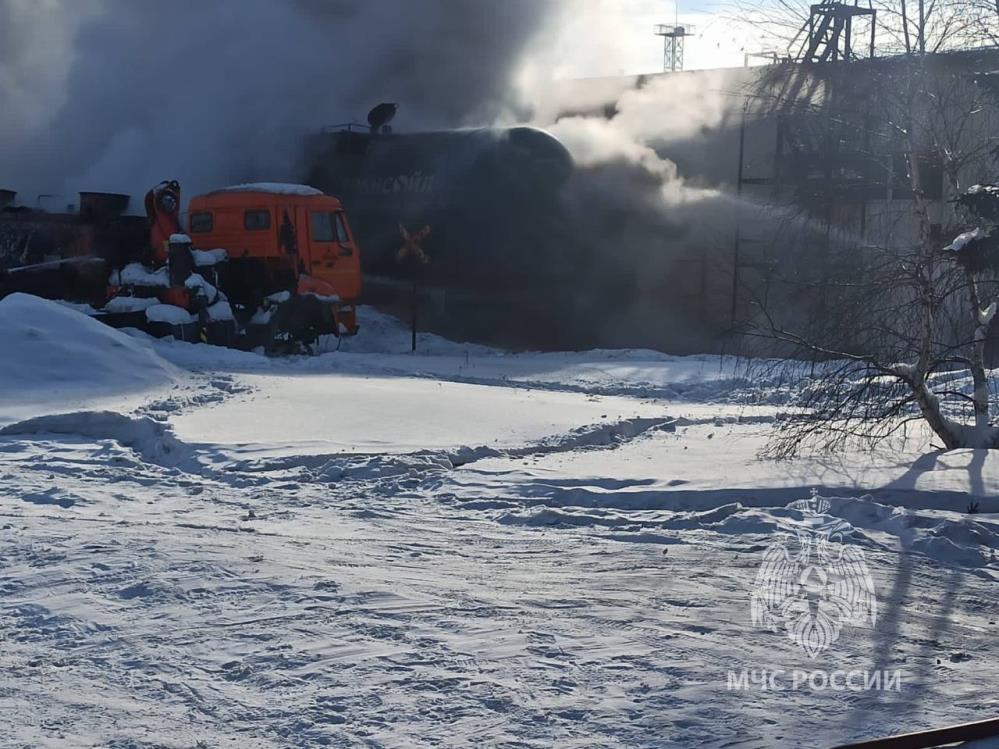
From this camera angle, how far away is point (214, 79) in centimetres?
2912

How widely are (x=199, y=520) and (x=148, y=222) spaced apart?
53.8 ft

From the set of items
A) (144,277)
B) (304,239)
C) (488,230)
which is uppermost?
(488,230)

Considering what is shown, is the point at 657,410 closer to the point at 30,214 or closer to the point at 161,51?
the point at 30,214

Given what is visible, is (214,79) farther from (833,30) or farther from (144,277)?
(833,30)

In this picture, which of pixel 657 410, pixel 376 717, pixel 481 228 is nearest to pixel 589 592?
pixel 376 717

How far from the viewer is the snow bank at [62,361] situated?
12.5 m

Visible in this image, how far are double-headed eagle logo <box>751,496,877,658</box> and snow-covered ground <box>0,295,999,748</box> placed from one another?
0.30 ft

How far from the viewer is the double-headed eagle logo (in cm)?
553

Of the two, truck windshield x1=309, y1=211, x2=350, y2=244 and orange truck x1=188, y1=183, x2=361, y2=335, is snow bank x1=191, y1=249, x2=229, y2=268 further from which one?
truck windshield x1=309, y1=211, x2=350, y2=244

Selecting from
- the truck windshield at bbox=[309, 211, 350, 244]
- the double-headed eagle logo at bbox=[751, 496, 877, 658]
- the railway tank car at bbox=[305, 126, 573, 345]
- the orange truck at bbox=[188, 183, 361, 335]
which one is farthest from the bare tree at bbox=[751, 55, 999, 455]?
the railway tank car at bbox=[305, 126, 573, 345]

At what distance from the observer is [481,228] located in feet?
77.3

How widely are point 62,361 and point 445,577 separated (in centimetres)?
876

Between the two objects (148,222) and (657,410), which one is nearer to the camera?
(657,410)

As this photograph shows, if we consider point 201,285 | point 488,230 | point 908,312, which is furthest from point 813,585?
point 488,230
